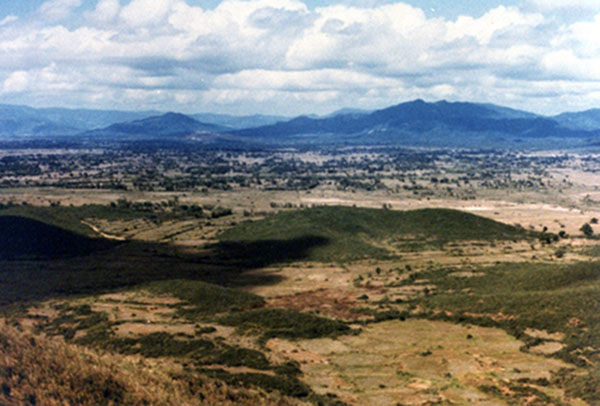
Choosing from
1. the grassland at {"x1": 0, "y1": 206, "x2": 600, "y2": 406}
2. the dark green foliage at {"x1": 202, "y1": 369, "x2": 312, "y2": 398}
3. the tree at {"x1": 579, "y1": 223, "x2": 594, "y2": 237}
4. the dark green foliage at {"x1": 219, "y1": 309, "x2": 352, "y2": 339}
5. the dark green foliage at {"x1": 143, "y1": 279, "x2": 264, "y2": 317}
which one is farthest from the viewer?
the tree at {"x1": 579, "y1": 223, "x2": 594, "y2": 237}

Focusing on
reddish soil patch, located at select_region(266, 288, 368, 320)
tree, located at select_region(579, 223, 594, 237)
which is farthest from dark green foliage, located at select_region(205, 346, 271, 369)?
tree, located at select_region(579, 223, 594, 237)

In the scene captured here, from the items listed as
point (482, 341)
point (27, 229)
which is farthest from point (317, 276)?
point (27, 229)

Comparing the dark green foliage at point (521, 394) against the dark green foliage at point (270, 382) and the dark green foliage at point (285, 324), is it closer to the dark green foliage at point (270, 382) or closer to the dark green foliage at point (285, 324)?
the dark green foliage at point (270, 382)

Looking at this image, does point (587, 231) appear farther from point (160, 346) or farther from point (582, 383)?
point (160, 346)

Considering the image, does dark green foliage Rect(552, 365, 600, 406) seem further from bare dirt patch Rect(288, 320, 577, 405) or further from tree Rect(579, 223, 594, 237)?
tree Rect(579, 223, 594, 237)

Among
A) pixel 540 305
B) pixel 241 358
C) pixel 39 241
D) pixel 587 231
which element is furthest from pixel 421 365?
pixel 587 231

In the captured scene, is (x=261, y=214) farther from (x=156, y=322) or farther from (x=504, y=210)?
(x=156, y=322)
